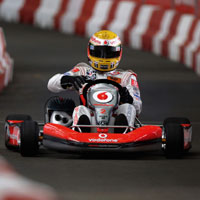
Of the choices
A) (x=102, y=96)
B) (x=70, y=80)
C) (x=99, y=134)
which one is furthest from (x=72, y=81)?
(x=99, y=134)

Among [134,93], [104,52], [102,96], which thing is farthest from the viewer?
[104,52]

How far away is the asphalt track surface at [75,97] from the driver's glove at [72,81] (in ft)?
2.38

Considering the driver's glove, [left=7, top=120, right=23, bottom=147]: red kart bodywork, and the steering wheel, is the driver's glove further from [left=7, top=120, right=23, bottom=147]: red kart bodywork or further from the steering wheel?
[left=7, top=120, right=23, bottom=147]: red kart bodywork

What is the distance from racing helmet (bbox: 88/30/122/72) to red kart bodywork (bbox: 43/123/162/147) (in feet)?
3.65

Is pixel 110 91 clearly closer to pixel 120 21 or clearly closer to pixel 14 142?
pixel 14 142

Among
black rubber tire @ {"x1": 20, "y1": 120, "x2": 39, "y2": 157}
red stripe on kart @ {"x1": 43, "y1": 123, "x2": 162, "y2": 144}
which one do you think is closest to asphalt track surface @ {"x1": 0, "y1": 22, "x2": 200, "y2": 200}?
black rubber tire @ {"x1": 20, "y1": 120, "x2": 39, "y2": 157}

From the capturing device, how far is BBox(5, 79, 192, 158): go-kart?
862 centimetres

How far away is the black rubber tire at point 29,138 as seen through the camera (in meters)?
8.70

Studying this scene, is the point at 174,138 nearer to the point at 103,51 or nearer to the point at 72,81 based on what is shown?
the point at 72,81

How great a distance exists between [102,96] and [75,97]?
4851 millimetres

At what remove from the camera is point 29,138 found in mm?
8711

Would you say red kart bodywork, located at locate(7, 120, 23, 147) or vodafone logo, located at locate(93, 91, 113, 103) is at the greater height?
vodafone logo, located at locate(93, 91, 113, 103)

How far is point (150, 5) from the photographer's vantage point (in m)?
21.5

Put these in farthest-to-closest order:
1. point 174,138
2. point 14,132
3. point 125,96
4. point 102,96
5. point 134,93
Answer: point 134,93, point 125,96, point 102,96, point 14,132, point 174,138
